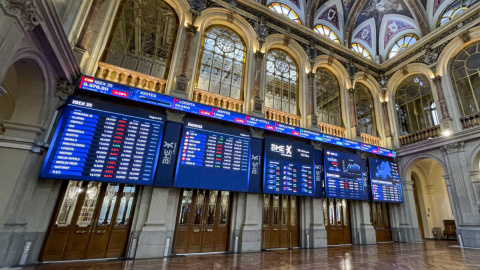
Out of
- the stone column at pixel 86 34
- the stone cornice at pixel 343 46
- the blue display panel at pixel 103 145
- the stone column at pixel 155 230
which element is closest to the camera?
the blue display panel at pixel 103 145

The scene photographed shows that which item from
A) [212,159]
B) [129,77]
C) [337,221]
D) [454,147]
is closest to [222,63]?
[129,77]

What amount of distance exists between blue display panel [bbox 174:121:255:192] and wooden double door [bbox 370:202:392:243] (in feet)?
22.5

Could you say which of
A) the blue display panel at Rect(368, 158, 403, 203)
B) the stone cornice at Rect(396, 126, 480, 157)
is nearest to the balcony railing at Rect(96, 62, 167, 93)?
the blue display panel at Rect(368, 158, 403, 203)

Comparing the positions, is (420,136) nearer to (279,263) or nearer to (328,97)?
(328,97)

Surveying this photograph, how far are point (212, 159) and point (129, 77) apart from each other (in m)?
3.61

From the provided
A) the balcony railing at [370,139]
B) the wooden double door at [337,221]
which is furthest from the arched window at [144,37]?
the balcony railing at [370,139]

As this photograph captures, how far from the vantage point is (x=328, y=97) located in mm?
10867

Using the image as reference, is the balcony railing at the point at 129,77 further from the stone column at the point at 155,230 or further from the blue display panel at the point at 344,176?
the blue display panel at the point at 344,176

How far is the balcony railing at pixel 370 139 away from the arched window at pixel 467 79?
10.8ft

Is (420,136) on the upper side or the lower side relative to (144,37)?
lower

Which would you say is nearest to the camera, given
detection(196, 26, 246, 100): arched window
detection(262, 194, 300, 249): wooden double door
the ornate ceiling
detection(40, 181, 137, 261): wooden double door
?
detection(40, 181, 137, 261): wooden double door

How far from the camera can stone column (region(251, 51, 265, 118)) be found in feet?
Result: 26.5

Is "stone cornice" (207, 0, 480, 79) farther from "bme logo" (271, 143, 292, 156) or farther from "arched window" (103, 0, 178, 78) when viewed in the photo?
"bme logo" (271, 143, 292, 156)

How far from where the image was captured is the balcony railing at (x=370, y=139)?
10651 mm
